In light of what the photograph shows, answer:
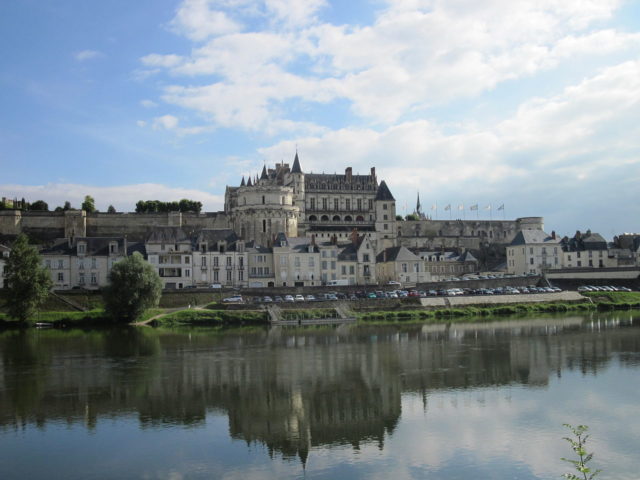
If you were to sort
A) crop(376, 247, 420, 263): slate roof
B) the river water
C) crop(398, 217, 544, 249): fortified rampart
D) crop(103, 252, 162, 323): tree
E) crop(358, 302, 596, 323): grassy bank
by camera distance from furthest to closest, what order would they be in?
crop(398, 217, 544, 249): fortified rampart → crop(376, 247, 420, 263): slate roof → crop(358, 302, 596, 323): grassy bank → crop(103, 252, 162, 323): tree → the river water

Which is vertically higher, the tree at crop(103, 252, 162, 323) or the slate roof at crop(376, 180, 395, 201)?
the slate roof at crop(376, 180, 395, 201)

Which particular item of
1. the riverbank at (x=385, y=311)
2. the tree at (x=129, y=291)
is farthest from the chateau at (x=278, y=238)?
the tree at (x=129, y=291)

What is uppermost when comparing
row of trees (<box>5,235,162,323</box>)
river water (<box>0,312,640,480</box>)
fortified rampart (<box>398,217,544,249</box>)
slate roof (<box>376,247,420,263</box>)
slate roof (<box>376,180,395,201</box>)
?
slate roof (<box>376,180,395,201</box>)

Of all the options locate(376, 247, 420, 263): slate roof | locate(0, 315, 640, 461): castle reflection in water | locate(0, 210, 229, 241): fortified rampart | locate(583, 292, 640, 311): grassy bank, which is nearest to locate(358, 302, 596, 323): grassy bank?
locate(583, 292, 640, 311): grassy bank

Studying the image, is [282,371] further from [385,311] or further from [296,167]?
[296,167]

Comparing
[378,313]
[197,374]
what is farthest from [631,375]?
[378,313]

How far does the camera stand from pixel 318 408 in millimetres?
17203

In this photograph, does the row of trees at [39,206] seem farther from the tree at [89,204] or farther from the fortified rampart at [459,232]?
the fortified rampart at [459,232]

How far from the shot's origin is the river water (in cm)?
1309

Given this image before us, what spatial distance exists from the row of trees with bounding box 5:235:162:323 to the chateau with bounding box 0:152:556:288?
309 inches

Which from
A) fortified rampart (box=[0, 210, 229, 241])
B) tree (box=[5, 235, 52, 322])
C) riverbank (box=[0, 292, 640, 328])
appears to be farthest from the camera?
fortified rampart (box=[0, 210, 229, 241])

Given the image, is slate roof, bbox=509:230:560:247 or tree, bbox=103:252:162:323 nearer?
tree, bbox=103:252:162:323

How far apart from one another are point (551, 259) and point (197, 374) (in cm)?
4237

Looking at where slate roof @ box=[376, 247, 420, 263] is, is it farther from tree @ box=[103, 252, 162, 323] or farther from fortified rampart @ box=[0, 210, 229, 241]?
tree @ box=[103, 252, 162, 323]
